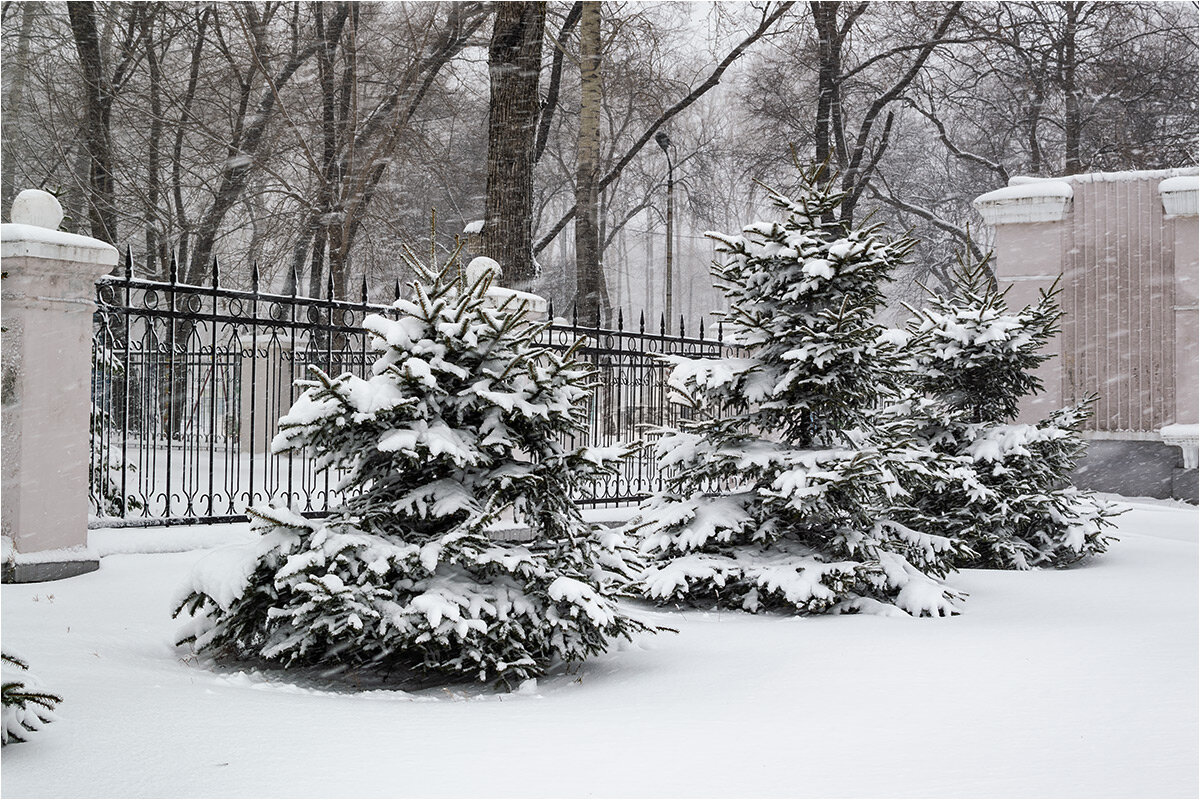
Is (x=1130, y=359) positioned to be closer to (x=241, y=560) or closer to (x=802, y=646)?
(x=802, y=646)

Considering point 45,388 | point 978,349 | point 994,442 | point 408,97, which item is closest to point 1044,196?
point 978,349

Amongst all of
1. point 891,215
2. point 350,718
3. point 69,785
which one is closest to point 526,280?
point 350,718

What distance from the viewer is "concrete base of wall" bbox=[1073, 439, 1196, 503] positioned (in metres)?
13.0

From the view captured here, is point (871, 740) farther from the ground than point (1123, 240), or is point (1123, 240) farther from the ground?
point (1123, 240)

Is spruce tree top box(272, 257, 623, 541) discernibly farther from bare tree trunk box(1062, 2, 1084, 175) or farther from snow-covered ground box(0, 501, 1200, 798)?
bare tree trunk box(1062, 2, 1084, 175)

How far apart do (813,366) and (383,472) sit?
2974 mm

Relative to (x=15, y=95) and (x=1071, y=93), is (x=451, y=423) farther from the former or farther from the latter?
(x=1071, y=93)

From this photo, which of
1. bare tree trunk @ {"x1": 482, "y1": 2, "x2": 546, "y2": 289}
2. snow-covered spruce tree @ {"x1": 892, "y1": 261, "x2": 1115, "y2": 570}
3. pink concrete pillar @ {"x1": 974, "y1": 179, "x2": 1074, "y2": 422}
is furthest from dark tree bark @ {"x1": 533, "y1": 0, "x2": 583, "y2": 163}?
snow-covered spruce tree @ {"x1": 892, "y1": 261, "x2": 1115, "y2": 570}

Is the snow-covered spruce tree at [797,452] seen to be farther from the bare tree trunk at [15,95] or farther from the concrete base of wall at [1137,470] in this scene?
the bare tree trunk at [15,95]

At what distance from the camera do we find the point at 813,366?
6.63 m

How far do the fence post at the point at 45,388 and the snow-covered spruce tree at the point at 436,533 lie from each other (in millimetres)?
1927

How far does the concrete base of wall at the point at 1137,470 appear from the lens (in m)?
13.0

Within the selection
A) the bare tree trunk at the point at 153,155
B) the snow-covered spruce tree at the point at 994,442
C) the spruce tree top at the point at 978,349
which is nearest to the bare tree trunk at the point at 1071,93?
the spruce tree top at the point at 978,349

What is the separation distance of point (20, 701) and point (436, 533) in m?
1.97
